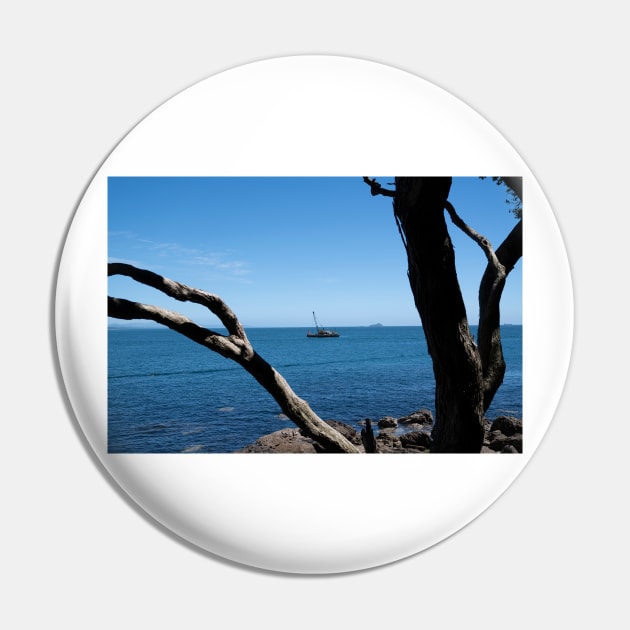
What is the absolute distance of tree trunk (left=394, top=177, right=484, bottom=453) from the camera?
85.9 inches

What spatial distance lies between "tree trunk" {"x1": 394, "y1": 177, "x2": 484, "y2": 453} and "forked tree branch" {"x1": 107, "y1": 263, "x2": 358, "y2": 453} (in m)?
0.53

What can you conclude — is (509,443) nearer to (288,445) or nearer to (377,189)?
(377,189)

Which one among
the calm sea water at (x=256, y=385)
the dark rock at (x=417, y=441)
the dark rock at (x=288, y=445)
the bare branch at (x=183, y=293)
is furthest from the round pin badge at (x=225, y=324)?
the dark rock at (x=417, y=441)

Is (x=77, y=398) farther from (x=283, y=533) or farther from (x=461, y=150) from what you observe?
(x=461, y=150)

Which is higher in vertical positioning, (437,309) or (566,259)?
(566,259)

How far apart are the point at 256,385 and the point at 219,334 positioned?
21.7 feet

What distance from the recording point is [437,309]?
90.6 inches

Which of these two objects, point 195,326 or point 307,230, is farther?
point 307,230

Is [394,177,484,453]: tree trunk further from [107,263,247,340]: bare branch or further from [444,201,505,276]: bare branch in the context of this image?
[107,263,247,340]: bare branch

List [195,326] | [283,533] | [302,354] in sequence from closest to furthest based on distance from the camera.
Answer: [283,533] → [195,326] → [302,354]

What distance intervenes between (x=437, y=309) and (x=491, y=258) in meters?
0.36

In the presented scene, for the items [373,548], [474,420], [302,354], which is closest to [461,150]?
[474,420]

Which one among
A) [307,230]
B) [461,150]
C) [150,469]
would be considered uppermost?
[307,230]

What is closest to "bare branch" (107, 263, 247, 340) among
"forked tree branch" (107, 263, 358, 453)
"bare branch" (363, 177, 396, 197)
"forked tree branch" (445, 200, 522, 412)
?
"forked tree branch" (107, 263, 358, 453)
